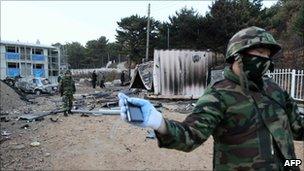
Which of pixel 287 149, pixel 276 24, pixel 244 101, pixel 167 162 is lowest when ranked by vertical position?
pixel 167 162

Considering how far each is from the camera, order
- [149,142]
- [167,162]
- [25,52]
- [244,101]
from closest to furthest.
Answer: [244,101] < [167,162] < [149,142] < [25,52]

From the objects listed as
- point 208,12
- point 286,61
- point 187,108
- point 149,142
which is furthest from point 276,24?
point 149,142

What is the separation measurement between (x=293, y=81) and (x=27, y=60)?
4798 cm

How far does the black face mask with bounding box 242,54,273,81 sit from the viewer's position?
240 centimetres

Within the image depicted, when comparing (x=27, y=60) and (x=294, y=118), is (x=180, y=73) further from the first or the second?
(x=27, y=60)

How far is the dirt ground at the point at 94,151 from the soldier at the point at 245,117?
5.27m

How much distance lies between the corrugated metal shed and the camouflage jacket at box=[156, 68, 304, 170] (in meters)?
16.7

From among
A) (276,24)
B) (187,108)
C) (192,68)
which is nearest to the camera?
(187,108)

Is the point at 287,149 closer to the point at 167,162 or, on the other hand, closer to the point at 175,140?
the point at 175,140

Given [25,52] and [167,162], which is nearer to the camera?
[167,162]

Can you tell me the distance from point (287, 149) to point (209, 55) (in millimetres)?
17098

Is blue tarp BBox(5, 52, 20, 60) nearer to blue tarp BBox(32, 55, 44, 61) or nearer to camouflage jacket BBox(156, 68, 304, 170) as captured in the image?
blue tarp BBox(32, 55, 44, 61)

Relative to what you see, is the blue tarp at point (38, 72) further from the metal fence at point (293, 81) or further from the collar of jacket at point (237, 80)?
the collar of jacket at point (237, 80)

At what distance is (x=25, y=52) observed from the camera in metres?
56.3
